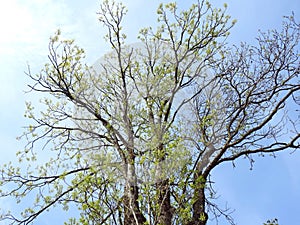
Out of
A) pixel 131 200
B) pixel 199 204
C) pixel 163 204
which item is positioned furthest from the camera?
pixel 199 204

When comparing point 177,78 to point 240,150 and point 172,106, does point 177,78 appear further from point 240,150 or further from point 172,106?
point 240,150

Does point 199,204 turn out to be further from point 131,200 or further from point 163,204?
point 131,200

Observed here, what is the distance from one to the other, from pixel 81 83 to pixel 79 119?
321 mm

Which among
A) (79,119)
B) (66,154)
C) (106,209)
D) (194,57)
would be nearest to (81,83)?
(79,119)

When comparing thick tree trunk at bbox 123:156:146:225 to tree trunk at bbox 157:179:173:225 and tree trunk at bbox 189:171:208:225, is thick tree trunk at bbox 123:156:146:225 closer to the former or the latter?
tree trunk at bbox 157:179:173:225

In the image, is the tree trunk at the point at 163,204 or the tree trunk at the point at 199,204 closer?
the tree trunk at the point at 163,204

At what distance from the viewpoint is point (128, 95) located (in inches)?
146

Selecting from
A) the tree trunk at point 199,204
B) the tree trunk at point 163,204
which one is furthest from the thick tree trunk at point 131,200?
the tree trunk at point 199,204

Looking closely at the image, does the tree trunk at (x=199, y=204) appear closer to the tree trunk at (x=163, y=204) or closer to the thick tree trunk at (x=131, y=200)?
the tree trunk at (x=163, y=204)

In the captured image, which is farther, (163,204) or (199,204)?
(199,204)

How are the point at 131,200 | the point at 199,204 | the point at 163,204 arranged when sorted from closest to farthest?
1. the point at 131,200
2. the point at 163,204
3. the point at 199,204

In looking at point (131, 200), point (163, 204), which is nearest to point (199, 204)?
point (163, 204)

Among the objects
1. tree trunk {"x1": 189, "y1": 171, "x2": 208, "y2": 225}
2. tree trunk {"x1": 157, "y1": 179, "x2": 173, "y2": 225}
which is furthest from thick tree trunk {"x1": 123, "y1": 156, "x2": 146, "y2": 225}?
tree trunk {"x1": 189, "y1": 171, "x2": 208, "y2": 225}

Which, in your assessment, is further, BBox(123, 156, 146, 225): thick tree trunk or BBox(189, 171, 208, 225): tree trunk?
BBox(189, 171, 208, 225): tree trunk
